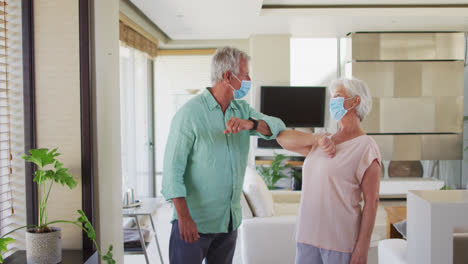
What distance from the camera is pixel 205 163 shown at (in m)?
1.59

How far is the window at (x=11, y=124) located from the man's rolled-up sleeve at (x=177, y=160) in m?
0.75

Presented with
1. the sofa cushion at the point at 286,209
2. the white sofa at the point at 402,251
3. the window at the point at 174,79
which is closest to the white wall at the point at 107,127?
the white sofa at the point at 402,251

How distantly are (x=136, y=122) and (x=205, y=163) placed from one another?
3.77m

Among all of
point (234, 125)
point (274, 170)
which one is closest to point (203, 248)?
point (234, 125)

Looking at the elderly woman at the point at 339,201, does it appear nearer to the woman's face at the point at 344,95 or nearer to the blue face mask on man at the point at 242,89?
the woman's face at the point at 344,95

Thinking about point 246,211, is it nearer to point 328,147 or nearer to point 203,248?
point 203,248

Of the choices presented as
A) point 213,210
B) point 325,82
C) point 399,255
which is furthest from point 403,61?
point 213,210

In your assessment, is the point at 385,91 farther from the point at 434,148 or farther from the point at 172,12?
the point at 172,12

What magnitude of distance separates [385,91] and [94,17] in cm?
480

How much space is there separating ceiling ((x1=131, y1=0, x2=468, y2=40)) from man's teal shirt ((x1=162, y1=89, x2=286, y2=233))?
8.84 feet

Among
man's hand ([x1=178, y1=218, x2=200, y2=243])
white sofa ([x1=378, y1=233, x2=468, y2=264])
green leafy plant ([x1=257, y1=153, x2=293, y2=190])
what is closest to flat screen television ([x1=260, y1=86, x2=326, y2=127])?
green leafy plant ([x1=257, y1=153, x2=293, y2=190])

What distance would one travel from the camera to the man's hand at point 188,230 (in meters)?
1.55

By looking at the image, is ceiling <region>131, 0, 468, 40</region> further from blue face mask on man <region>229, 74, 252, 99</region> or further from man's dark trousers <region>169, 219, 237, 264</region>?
man's dark trousers <region>169, 219, 237, 264</region>

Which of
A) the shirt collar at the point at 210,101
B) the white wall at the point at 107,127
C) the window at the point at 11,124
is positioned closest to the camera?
the shirt collar at the point at 210,101
